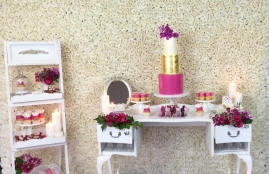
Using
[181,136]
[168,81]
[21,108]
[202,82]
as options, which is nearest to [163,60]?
[168,81]

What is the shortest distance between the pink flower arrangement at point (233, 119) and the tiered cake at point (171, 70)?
13.6 inches

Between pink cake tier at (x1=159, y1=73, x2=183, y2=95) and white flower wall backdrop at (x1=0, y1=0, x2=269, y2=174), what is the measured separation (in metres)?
0.25

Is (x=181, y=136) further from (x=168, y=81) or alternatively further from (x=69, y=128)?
(x=69, y=128)

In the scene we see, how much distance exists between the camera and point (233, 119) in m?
2.08

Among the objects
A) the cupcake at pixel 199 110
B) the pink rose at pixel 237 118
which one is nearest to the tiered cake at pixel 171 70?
the cupcake at pixel 199 110

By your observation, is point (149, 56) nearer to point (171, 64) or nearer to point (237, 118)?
point (171, 64)

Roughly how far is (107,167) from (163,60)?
41.3 inches

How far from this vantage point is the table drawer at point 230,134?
6.98ft

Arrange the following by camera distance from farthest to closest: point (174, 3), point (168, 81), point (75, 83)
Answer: point (75, 83)
point (174, 3)
point (168, 81)

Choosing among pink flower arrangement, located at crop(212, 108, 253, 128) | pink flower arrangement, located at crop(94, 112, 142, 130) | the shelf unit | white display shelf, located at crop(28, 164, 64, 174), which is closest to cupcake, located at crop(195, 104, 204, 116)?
pink flower arrangement, located at crop(212, 108, 253, 128)

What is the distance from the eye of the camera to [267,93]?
2484 millimetres

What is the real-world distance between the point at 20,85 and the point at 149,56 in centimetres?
99

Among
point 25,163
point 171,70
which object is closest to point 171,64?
point 171,70

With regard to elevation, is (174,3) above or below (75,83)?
above
